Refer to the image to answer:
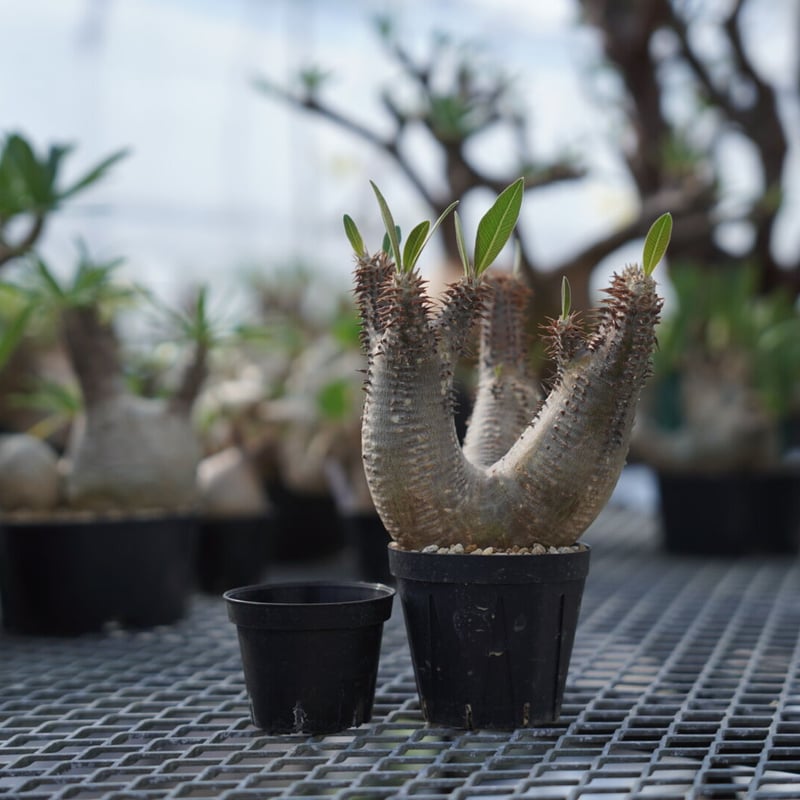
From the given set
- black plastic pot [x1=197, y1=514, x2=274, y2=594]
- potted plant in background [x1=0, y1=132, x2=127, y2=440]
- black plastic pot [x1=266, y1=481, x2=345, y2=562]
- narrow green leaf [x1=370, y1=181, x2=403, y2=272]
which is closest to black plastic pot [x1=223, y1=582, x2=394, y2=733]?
narrow green leaf [x1=370, y1=181, x2=403, y2=272]

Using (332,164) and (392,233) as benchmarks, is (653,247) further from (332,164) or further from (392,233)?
(332,164)

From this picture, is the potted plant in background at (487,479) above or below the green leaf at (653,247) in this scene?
below

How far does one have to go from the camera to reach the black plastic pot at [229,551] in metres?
2.73

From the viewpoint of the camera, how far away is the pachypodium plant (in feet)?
4.51

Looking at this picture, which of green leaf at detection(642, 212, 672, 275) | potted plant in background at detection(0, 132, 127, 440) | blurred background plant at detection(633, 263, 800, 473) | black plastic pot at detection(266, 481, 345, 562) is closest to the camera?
green leaf at detection(642, 212, 672, 275)

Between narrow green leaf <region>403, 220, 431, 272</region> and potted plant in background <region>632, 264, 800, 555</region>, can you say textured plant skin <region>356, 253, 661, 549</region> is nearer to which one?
narrow green leaf <region>403, 220, 431, 272</region>

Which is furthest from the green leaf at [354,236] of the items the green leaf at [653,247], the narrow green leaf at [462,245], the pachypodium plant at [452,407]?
the green leaf at [653,247]

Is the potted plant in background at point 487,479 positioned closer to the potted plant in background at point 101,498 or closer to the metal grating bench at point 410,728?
the metal grating bench at point 410,728

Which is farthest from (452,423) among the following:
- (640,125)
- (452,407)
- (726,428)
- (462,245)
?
(640,125)

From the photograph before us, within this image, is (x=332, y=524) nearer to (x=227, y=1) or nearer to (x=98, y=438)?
(x=98, y=438)

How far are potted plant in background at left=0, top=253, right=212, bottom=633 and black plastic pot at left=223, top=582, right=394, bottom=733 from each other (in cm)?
83

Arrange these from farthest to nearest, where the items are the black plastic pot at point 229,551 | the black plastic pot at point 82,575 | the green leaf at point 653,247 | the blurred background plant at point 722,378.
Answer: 1. the blurred background plant at point 722,378
2. the black plastic pot at point 229,551
3. the black plastic pot at point 82,575
4. the green leaf at point 653,247

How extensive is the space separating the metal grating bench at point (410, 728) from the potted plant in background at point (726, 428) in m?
0.95

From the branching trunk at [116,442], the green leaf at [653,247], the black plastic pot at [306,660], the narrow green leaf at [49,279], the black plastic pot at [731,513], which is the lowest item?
the black plastic pot at [731,513]
